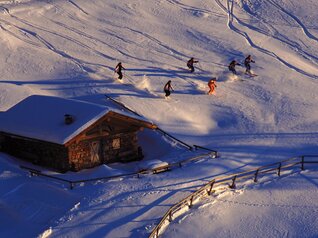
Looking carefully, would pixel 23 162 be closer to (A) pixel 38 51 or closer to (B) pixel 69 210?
(B) pixel 69 210

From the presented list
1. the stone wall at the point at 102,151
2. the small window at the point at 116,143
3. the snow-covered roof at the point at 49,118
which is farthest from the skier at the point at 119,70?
the small window at the point at 116,143

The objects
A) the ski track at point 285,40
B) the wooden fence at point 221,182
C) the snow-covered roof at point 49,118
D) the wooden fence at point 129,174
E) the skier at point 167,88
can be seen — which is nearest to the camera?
the wooden fence at point 221,182

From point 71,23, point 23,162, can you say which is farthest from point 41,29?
point 23,162

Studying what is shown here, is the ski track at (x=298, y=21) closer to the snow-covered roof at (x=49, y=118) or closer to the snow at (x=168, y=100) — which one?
the snow at (x=168, y=100)

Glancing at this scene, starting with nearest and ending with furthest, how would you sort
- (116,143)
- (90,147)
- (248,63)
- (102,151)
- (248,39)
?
1. (90,147)
2. (102,151)
3. (116,143)
4. (248,63)
5. (248,39)

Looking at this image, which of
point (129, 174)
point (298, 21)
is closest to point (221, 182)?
point (129, 174)

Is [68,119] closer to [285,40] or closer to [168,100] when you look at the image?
[168,100]

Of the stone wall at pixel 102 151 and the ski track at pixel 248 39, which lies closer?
the stone wall at pixel 102 151

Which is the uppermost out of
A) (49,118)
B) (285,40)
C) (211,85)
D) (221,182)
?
(285,40)
